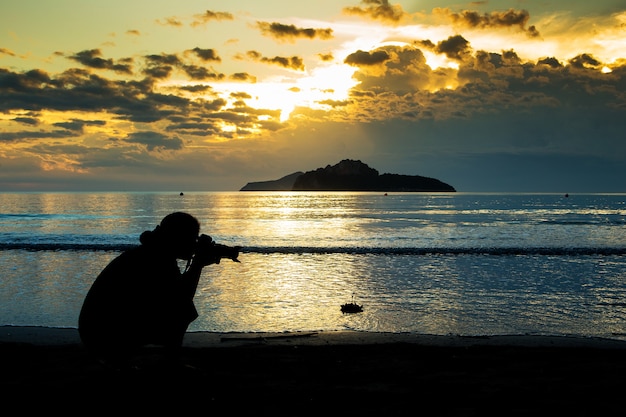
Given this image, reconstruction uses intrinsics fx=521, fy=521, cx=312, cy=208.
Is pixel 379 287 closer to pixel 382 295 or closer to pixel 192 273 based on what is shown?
pixel 382 295

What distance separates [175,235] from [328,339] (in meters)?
5.36

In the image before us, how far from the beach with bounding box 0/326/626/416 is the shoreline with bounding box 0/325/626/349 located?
1.6 inches

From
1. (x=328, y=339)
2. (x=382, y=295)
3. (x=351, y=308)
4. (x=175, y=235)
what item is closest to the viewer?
(x=175, y=235)

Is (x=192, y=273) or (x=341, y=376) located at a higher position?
(x=192, y=273)

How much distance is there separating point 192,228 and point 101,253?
26.3 metres

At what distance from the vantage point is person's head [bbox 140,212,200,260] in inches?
184

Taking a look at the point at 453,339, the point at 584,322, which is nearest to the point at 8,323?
the point at 453,339

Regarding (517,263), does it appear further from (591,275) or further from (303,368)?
(303,368)

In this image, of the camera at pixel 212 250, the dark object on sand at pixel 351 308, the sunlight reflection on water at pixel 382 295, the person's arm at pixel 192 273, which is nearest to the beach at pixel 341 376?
the person's arm at pixel 192 273

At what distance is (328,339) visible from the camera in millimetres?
9375

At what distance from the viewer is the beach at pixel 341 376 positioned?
17.0 feet

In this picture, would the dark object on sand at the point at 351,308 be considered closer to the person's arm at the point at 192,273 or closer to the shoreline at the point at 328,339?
the shoreline at the point at 328,339

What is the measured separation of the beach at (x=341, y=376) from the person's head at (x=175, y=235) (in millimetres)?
1364

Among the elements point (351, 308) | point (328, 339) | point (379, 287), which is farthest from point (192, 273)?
point (379, 287)
